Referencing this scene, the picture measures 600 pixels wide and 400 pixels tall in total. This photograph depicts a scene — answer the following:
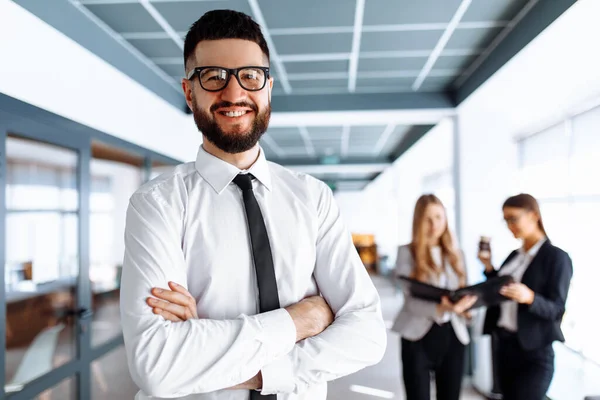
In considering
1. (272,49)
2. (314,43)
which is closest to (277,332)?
(314,43)

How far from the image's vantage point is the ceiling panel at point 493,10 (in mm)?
3164

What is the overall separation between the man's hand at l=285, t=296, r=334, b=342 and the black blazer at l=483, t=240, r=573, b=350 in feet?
5.73

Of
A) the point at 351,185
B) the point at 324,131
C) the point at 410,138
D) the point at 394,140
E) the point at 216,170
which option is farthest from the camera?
the point at 351,185

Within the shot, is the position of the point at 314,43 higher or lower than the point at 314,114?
→ higher

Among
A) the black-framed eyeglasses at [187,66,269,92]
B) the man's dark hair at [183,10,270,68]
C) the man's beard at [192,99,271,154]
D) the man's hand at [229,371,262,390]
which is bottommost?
the man's hand at [229,371,262,390]

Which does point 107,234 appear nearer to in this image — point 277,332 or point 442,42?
point 442,42

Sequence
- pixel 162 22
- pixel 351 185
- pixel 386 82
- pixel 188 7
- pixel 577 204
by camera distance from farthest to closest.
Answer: pixel 351 185, pixel 386 82, pixel 577 204, pixel 162 22, pixel 188 7

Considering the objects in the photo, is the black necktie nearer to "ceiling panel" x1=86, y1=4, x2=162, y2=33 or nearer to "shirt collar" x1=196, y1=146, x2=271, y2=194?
"shirt collar" x1=196, y1=146, x2=271, y2=194

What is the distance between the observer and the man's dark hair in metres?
1.22

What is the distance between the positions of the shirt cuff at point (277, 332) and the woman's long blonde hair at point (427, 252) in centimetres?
198

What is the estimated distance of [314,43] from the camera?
12.8ft

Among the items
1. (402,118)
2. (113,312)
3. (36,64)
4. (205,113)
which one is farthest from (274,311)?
(113,312)

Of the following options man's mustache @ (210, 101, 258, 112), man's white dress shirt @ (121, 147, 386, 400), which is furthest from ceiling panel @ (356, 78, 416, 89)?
man's mustache @ (210, 101, 258, 112)

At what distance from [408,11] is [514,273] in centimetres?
190
